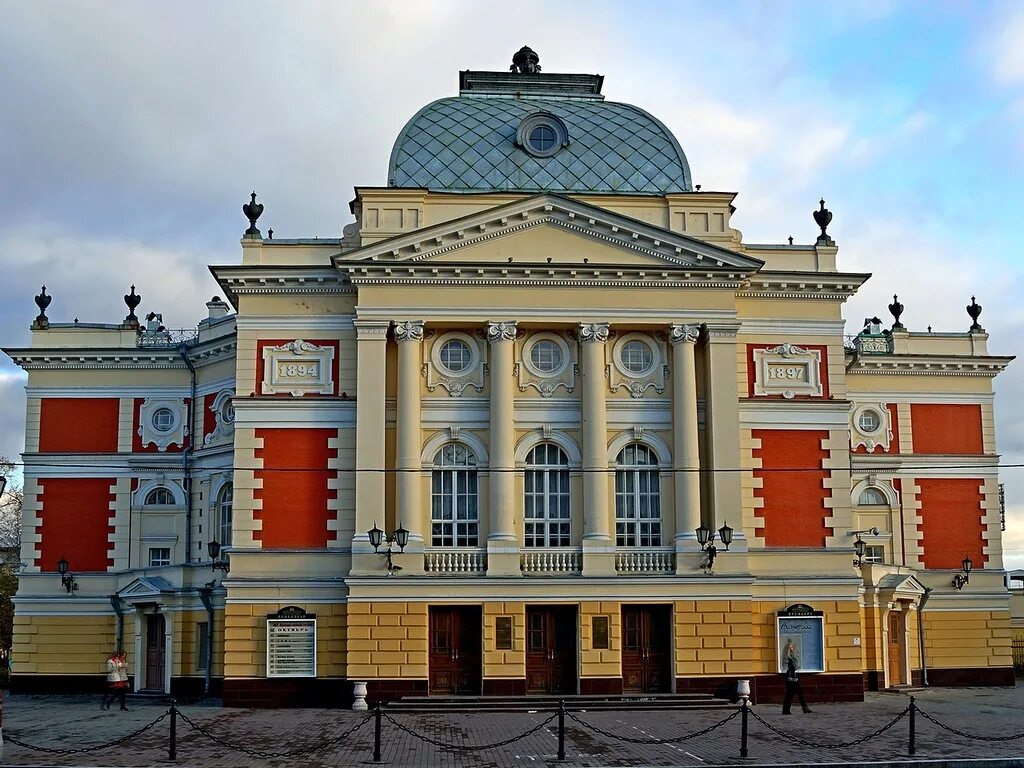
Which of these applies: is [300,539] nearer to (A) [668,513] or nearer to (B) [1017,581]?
(A) [668,513]

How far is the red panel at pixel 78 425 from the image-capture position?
4047cm

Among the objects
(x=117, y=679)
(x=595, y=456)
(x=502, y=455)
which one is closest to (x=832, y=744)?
(x=595, y=456)

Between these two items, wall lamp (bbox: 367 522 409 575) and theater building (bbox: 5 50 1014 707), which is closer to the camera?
wall lamp (bbox: 367 522 409 575)

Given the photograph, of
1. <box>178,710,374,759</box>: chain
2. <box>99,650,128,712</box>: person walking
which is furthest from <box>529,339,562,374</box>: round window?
<box>99,650,128,712</box>: person walking

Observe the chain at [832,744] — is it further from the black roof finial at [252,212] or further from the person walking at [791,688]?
the black roof finial at [252,212]

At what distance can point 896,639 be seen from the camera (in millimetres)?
38594

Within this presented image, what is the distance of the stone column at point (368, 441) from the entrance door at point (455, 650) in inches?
84.4

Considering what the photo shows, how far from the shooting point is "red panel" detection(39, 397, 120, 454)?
40.5 meters

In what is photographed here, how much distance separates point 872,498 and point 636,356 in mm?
12461

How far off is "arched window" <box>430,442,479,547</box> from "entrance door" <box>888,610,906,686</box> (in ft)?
46.0

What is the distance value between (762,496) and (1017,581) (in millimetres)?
16565

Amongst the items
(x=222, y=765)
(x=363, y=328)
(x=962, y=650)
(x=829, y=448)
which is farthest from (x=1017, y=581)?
(x=222, y=765)

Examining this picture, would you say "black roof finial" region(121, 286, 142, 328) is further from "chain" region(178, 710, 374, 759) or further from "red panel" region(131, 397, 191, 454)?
"chain" region(178, 710, 374, 759)

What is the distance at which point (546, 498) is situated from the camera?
3319 centimetres
